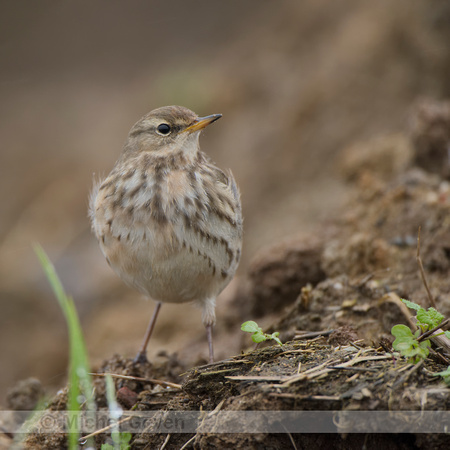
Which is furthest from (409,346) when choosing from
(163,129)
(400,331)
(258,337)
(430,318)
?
(163,129)

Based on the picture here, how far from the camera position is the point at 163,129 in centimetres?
419

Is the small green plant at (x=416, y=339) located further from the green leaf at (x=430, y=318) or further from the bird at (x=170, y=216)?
the bird at (x=170, y=216)

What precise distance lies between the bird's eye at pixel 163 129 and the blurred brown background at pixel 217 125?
200cm

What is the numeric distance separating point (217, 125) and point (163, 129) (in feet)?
18.9

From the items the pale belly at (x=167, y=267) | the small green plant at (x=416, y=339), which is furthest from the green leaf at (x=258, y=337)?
the pale belly at (x=167, y=267)

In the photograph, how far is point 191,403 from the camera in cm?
296

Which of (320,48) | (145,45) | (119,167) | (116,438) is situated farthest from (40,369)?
(145,45)

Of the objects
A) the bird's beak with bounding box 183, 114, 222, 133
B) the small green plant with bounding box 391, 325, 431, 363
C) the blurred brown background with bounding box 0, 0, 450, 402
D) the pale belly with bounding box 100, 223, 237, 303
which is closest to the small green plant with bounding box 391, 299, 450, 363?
the small green plant with bounding box 391, 325, 431, 363

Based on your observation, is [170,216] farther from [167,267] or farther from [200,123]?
[200,123]

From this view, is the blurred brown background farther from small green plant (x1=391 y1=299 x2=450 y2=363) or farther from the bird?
small green plant (x1=391 y1=299 x2=450 y2=363)

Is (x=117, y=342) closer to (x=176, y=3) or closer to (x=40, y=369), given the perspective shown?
(x=40, y=369)

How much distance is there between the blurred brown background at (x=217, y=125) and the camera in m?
7.63

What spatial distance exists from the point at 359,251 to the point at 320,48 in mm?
5439

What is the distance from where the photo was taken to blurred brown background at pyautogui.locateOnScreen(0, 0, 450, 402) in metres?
7.63
